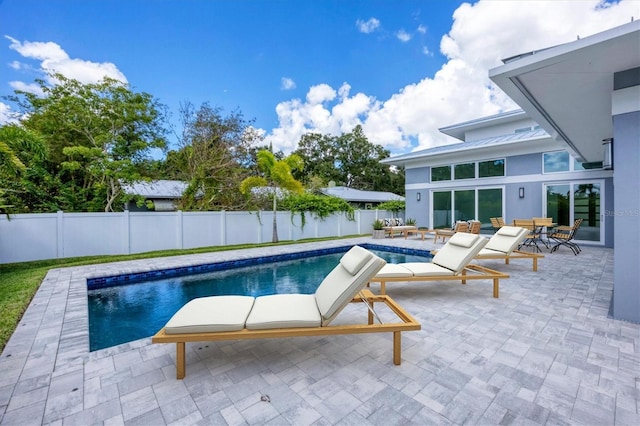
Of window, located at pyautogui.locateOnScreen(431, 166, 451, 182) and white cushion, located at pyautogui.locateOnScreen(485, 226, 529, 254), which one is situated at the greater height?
window, located at pyautogui.locateOnScreen(431, 166, 451, 182)

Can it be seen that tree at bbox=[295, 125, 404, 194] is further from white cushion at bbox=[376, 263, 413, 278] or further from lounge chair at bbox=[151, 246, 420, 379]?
lounge chair at bbox=[151, 246, 420, 379]

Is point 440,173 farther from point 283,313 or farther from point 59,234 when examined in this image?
point 59,234

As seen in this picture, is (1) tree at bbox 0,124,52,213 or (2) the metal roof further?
(2) the metal roof

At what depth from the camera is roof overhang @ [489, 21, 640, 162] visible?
3309 millimetres

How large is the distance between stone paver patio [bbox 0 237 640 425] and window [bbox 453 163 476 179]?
10.7m

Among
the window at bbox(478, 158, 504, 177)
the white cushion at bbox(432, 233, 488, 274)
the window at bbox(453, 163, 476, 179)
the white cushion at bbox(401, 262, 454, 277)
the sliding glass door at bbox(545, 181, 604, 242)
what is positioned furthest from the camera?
Result: the window at bbox(453, 163, 476, 179)

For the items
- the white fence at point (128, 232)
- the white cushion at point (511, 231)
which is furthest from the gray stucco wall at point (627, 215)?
the white fence at point (128, 232)

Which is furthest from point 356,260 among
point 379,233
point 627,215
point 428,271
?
point 379,233

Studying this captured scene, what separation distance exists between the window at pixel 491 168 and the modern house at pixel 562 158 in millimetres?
40

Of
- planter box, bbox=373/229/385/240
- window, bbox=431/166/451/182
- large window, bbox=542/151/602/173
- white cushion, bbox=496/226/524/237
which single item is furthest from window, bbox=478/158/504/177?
white cushion, bbox=496/226/524/237

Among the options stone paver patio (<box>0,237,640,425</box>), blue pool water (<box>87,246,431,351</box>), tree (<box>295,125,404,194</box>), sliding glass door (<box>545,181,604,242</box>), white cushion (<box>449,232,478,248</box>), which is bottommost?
blue pool water (<box>87,246,431,351</box>)

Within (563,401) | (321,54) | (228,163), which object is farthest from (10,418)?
(321,54)

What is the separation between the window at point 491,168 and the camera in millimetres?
12985

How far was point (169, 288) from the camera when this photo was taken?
669cm
